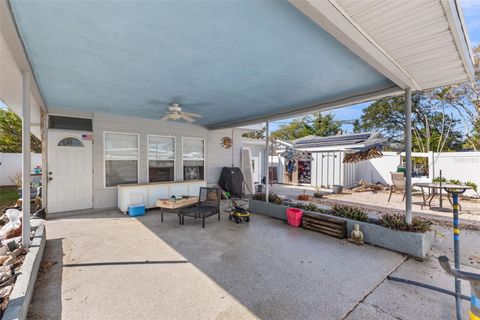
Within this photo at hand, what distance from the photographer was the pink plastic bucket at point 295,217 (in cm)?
489

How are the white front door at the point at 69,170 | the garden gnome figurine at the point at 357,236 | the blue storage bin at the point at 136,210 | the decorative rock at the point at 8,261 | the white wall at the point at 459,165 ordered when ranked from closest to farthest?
the decorative rock at the point at 8,261, the garden gnome figurine at the point at 357,236, the white front door at the point at 69,170, the blue storage bin at the point at 136,210, the white wall at the point at 459,165

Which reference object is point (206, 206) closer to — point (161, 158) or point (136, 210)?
point (136, 210)

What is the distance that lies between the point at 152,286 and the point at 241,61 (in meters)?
3.15

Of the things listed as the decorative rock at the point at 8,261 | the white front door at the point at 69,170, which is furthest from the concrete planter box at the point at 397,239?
the white front door at the point at 69,170

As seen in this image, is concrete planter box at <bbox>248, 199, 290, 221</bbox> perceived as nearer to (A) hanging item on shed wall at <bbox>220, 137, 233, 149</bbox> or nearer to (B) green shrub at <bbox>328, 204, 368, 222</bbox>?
(B) green shrub at <bbox>328, 204, 368, 222</bbox>

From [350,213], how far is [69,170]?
7132 millimetres

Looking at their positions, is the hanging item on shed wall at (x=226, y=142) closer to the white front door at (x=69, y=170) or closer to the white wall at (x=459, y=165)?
the white front door at (x=69, y=170)

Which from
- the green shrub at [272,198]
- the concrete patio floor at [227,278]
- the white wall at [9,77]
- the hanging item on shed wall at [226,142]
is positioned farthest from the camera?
the hanging item on shed wall at [226,142]

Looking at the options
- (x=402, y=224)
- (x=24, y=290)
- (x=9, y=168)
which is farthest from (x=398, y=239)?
(x=9, y=168)

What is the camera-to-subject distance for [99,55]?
9.48ft

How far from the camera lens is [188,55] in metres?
2.88

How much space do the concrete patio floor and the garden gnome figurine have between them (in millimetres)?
142

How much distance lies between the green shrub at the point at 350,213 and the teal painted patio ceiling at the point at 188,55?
2.28 meters

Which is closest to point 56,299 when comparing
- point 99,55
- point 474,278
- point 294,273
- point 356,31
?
point 294,273
